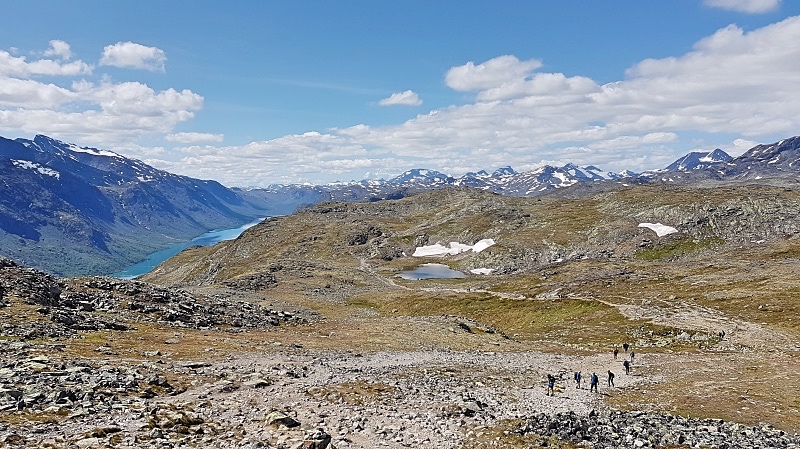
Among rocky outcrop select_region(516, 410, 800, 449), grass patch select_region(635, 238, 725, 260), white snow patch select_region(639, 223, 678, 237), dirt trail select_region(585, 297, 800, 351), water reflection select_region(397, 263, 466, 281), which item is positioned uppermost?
Result: white snow patch select_region(639, 223, 678, 237)

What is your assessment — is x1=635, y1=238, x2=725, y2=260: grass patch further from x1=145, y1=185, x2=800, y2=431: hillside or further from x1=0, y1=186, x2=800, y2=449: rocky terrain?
x1=0, y1=186, x2=800, y2=449: rocky terrain

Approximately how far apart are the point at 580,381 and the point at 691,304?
59.3m

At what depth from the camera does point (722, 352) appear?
59.3 m

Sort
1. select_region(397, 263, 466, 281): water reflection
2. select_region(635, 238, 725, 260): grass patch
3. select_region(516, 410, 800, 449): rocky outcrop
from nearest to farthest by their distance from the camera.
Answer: select_region(516, 410, 800, 449): rocky outcrop → select_region(635, 238, 725, 260): grass patch → select_region(397, 263, 466, 281): water reflection

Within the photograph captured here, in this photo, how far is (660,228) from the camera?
189625mm

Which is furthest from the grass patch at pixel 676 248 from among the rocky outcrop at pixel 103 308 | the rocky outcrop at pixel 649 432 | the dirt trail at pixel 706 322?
the rocky outcrop at pixel 649 432

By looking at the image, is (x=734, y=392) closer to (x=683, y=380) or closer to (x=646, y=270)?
(x=683, y=380)

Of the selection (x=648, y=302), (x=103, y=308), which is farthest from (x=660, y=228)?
(x=103, y=308)

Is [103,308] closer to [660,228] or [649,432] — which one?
[649,432]

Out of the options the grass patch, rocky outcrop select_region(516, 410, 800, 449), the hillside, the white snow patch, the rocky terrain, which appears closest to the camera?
the rocky terrain

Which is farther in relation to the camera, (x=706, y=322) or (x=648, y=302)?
(x=648, y=302)

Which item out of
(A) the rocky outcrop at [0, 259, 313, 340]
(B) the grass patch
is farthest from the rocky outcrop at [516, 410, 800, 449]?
(B) the grass patch

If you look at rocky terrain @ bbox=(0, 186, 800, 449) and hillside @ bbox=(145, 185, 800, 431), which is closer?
rocky terrain @ bbox=(0, 186, 800, 449)

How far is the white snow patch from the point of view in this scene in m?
185
